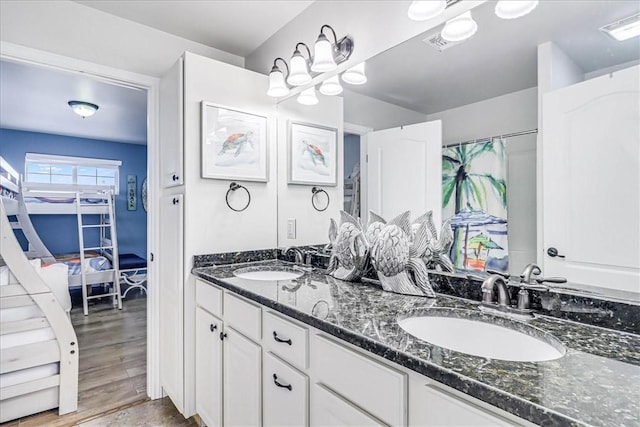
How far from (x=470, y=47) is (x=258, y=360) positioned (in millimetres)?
1500

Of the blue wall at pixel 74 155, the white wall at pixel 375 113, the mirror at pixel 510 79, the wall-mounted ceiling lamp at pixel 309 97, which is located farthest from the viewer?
the blue wall at pixel 74 155

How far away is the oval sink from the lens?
1881mm

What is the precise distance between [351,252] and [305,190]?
0.81 meters

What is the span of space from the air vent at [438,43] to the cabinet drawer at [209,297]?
1.49 m

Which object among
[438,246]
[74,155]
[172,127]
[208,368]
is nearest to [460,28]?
[438,246]

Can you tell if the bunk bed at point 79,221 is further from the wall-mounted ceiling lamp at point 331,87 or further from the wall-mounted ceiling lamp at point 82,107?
the wall-mounted ceiling lamp at point 331,87

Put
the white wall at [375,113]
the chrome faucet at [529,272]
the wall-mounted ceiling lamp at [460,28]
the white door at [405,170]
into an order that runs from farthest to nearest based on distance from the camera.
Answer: the white wall at [375,113] < the white door at [405,170] < the wall-mounted ceiling lamp at [460,28] < the chrome faucet at [529,272]

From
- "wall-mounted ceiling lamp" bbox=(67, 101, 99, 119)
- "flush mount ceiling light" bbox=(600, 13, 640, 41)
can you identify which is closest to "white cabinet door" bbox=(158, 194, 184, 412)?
"flush mount ceiling light" bbox=(600, 13, 640, 41)

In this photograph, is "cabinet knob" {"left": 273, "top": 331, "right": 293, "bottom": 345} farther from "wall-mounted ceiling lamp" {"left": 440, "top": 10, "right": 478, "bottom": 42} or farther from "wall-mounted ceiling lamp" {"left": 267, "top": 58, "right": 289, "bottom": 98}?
"wall-mounted ceiling lamp" {"left": 267, "top": 58, "right": 289, "bottom": 98}

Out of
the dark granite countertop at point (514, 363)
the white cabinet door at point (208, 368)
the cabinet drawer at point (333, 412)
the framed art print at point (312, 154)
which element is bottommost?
the white cabinet door at point (208, 368)

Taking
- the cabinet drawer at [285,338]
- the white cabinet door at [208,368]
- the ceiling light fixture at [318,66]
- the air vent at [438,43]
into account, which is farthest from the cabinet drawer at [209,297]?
the air vent at [438,43]

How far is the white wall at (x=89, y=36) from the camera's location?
1.82 metres

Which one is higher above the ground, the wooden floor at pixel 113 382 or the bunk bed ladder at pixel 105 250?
the bunk bed ladder at pixel 105 250

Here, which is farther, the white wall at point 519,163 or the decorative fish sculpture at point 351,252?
the decorative fish sculpture at point 351,252
